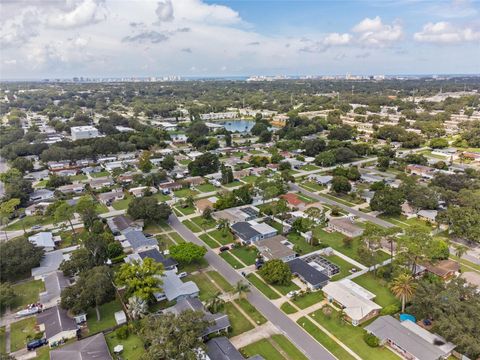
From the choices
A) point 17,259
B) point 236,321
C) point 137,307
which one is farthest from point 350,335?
point 17,259

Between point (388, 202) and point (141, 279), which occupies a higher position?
point (388, 202)

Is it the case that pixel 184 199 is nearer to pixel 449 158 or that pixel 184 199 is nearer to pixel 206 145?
pixel 206 145

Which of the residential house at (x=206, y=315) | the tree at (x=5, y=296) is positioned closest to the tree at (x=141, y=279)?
the residential house at (x=206, y=315)

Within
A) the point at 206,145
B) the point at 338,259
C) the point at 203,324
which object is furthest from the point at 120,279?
the point at 206,145

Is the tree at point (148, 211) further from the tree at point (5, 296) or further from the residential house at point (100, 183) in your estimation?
the residential house at point (100, 183)

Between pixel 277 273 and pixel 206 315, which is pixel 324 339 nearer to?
pixel 277 273

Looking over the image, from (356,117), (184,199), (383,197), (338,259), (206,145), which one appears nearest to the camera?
(338,259)

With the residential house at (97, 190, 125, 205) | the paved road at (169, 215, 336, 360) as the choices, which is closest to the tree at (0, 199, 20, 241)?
the residential house at (97, 190, 125, 205)
